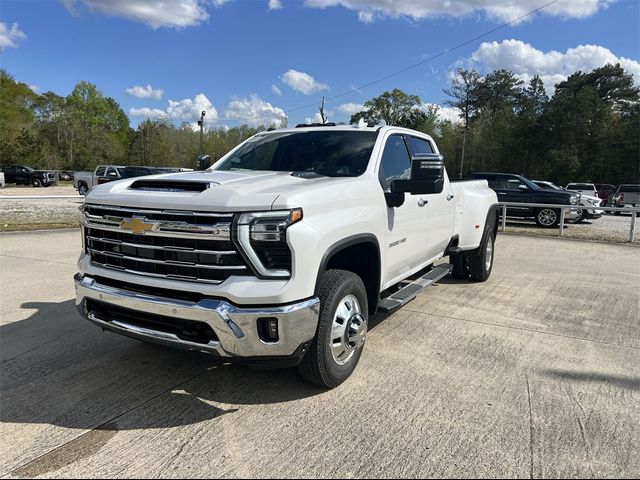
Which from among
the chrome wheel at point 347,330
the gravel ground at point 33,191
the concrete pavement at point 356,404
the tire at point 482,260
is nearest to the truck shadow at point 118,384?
the concrete pavement at point 356,404

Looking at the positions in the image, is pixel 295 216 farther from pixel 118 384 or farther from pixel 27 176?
pixel 27 176

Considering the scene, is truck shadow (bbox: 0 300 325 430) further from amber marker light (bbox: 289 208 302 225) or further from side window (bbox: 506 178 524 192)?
side window (bbox: 506 178 524 192)

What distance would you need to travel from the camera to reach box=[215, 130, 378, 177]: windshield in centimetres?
431

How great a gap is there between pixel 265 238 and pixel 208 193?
1.62ft

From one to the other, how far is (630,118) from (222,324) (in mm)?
50488

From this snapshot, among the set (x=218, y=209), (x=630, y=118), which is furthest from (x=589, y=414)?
(x=630, y=118)

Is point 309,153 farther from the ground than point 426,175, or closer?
farther from the ground

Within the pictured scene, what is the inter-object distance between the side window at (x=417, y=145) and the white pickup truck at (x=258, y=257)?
2.87 feet

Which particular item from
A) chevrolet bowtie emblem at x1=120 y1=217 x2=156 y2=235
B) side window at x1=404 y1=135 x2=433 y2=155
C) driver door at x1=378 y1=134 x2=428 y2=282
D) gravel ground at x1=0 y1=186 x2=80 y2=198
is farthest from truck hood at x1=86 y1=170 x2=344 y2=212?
gravel ground at x1=0 y1=186 x2=80 y2=198

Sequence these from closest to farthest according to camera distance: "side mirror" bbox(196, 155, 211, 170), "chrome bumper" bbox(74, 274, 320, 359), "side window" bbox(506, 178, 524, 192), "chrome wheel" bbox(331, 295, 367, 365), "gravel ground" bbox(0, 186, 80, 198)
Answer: "chrome bumper" bbox(74, 274, 320, 359) < "chrome wheel" bbox(331, 295, 367, 365) < "side mirror" bbox(196, 155, 211, 170) < "side window" bbox(506, 178, 524, 192) < "gravel ground" bbox(0, 186, 80, 198)

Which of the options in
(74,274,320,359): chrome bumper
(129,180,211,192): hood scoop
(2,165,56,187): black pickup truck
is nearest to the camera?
(74,274,320,359): chrome bumper

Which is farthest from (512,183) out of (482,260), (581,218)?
(482,260)

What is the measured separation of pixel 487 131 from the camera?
54.8 meters

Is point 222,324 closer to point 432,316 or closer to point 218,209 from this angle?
point 218,209
